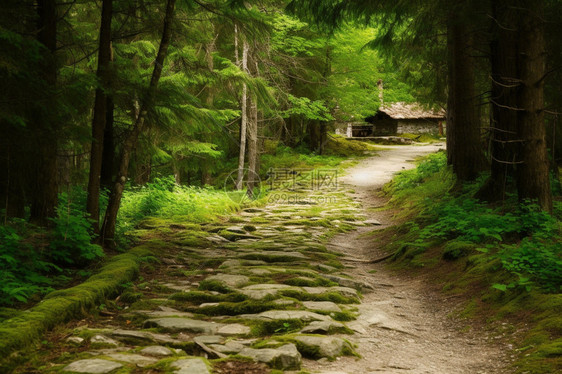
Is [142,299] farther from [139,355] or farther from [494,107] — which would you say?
[494,107]

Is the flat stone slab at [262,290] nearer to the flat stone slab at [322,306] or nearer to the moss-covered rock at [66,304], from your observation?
the flat stone slab at [322,306]

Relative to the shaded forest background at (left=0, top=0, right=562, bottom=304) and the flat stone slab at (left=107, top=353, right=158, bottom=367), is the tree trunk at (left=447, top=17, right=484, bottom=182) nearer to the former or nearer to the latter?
the shaded forest background at (left=0, top=0, right=562, bottom=304)

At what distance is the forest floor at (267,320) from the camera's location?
141 inches

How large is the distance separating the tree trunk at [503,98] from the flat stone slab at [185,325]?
527cm

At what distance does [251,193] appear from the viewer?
17203 mm

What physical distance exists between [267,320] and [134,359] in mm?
1539

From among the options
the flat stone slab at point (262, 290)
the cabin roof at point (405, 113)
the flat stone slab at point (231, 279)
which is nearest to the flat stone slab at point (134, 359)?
the flat stone slab at point (262, 290)

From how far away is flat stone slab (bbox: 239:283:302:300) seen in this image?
17.7ft

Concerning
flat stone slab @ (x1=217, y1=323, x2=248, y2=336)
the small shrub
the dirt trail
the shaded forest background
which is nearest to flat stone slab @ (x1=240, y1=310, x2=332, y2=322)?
flat stone slab @ (x1=217, y1=323, x2=248, y2=336)

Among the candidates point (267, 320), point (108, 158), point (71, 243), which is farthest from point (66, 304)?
point (108, 158)

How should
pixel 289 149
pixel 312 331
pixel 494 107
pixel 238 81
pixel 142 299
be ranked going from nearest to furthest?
pixel 312 331 < pixel 142 299 < pixel 494 107 < pixel 238 81 < pixel 289 149

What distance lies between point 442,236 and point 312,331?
451 centimetres

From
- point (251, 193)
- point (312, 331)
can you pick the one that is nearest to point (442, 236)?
point (312, 331)

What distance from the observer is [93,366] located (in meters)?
3.14
